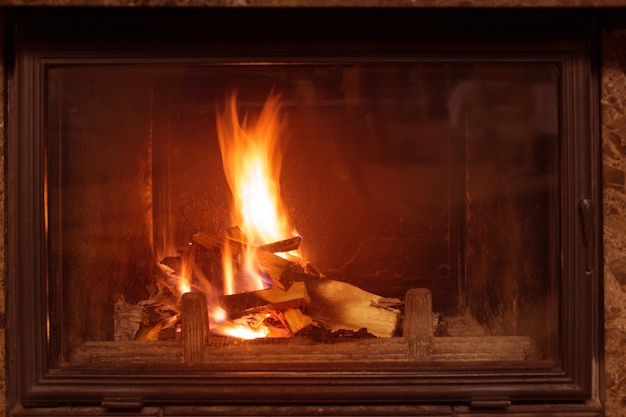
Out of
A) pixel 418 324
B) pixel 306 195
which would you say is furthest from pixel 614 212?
pixel 306 195

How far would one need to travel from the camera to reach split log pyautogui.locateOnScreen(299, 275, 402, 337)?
1259 mm

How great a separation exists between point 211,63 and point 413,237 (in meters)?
0.60

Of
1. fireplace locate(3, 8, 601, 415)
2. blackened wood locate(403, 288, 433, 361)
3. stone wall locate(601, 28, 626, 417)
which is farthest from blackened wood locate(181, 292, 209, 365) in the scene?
stone wall locate(601, 28, 626, 417)

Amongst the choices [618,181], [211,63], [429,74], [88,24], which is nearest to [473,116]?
[429,74]

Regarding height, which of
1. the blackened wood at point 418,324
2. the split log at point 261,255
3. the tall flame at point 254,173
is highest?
the tall flame at point 254,173

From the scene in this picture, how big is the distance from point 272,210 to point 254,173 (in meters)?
0.09

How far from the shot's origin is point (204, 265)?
4.44 feet

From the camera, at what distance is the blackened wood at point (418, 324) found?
1160 millimetres

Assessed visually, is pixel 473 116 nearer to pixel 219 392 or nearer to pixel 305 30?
pixel 305 30

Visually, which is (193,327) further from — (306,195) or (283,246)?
(306,195)

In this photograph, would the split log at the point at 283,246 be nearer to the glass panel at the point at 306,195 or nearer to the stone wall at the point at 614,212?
the glass panel at the point at 306,195

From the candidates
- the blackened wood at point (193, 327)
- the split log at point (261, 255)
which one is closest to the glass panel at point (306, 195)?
the split log at point (261, 255)

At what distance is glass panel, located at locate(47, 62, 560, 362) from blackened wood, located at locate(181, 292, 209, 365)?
113 mm

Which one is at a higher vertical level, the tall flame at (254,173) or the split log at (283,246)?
the tall flame at (254,173)
